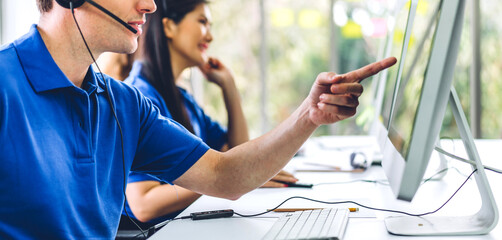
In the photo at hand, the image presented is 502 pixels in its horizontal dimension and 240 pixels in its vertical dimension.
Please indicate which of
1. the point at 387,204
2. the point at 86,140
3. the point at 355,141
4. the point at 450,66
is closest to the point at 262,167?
the point at 387,204

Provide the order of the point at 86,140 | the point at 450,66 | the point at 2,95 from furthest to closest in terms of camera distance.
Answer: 1. the point at 86,140
2. the point at 2,95
3. the point at 450,66

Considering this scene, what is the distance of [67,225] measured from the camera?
90cm

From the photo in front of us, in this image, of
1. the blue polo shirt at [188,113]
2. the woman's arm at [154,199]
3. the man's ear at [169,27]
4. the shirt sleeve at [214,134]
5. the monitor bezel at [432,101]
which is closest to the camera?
the monitor bezel at [432,101]

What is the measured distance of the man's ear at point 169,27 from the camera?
1.75m

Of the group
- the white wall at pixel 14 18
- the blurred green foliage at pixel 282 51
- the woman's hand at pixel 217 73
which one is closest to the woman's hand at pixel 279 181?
the woman's hand at pixel 217 73

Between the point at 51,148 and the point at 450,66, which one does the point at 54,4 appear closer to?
the point at 51,148

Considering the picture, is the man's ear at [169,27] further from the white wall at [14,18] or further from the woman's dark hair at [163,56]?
the white wall at [14,18]

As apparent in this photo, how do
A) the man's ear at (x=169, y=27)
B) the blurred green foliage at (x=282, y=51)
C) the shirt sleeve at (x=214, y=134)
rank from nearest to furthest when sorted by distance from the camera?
1. the man's ear at (x=169, y=27)
2. the shirt sleeve at (x=214, y=134)
3. the blurred green foliage at (x=282, y=51)

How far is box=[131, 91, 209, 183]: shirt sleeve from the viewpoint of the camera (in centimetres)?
115

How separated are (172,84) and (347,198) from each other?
0.79 m

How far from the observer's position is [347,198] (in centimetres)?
117

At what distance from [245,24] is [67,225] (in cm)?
405

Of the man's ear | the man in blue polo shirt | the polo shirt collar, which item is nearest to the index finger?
the man in blue polo shirt

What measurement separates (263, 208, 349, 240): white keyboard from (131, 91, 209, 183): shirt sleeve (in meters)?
0.30
